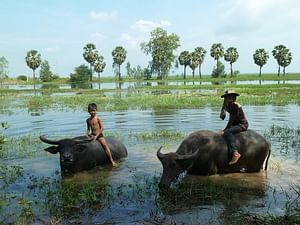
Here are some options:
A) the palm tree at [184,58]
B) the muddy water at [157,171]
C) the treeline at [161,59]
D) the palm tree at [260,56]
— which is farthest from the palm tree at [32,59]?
the muddy water at [157,171]

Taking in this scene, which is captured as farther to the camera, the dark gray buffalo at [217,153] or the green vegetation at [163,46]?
the green vegetation at [163,46]

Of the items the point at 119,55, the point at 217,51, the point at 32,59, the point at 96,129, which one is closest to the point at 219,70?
the point at 217,51

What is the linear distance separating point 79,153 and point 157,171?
1.94 metres

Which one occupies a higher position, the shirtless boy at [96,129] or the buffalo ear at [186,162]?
the shirtless boy at [96,129]

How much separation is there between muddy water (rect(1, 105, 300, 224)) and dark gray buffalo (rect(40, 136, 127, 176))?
0.26m

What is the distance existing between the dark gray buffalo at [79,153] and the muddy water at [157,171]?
0.26 m

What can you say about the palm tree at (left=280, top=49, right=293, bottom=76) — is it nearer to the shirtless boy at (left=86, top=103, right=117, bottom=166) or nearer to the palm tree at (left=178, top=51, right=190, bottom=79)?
the palm tree at (left=178, top=51, right=190, bottom=79)

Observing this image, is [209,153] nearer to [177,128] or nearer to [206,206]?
[206,206]

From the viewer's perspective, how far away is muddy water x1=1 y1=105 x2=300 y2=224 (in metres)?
6.14

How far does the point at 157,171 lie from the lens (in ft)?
29.3

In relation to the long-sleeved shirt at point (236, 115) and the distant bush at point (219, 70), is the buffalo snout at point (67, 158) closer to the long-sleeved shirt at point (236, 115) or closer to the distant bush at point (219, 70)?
the long-sleeved shirt at point (236, 115)

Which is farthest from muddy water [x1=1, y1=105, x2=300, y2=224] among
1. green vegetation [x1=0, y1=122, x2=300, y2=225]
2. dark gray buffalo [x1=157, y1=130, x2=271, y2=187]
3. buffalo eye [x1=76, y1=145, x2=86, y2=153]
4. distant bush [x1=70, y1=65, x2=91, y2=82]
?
distant bush [x1=70, y1=65, x2=91, y2=82]

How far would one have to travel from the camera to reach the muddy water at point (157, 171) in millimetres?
6145

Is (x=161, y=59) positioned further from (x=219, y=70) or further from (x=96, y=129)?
(x=96, y=129)
